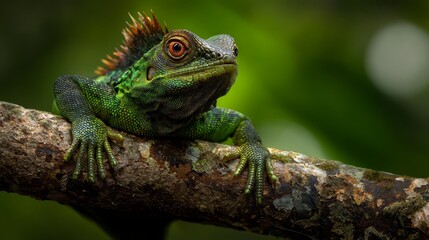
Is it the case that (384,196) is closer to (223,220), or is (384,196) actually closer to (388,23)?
(223,220)

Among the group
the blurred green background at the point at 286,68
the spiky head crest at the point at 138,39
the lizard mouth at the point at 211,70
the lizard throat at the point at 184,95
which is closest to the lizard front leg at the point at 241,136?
the lizard throat at the point at 184,95

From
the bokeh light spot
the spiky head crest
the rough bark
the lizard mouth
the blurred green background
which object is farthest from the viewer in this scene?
the bokeh light spot

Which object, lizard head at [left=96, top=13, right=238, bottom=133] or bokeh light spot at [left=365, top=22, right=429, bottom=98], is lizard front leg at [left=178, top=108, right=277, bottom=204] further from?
bokeh light spot at [left=365, top=22, right=429, bottom=98]

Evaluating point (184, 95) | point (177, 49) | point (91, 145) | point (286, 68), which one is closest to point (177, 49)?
point (177, 49)

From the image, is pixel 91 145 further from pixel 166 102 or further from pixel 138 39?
pixel 138 39

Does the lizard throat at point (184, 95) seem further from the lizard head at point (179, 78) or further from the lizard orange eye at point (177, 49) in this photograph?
the lizard orange eye at point (177, 49)

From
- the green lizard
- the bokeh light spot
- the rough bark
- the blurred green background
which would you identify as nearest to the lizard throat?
the green lizard
